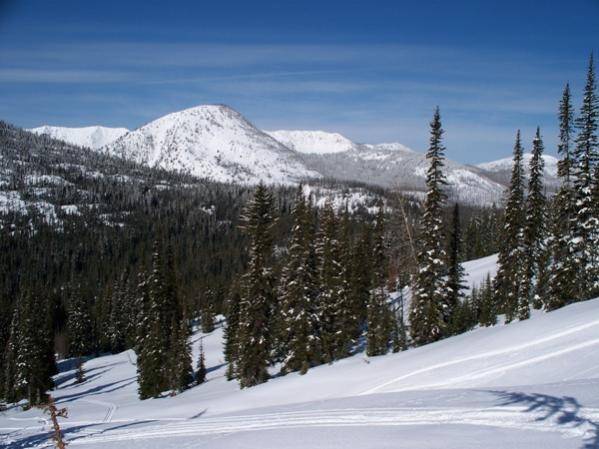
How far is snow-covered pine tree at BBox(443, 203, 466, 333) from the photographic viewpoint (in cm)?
3042

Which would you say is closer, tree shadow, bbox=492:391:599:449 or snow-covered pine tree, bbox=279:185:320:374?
tree shadow, bbox=492:391:599:449

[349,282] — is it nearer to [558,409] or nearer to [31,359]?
[558,409]

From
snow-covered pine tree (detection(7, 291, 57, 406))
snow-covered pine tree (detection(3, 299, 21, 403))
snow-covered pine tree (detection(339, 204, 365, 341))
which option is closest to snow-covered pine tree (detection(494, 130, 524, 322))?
snow-covered pine tree (detection(339, 204, 365, 341))

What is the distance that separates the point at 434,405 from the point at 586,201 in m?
23.6

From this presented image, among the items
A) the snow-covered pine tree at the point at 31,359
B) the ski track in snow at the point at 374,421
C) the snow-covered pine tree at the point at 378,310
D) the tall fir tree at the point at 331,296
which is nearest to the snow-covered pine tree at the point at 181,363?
the tall fir tree at the point at 331,296

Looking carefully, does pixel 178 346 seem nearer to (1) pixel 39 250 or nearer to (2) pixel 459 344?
(2) pixel 459 344

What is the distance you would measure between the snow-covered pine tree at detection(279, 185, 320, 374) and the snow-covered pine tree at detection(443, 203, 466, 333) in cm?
868

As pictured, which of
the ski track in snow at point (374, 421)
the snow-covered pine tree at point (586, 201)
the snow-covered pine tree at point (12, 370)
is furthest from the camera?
the snow-covered pine tree at point (12, 370)

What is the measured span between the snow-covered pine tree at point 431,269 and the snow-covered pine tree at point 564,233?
6.71 metres

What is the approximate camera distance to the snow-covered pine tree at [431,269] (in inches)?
1147

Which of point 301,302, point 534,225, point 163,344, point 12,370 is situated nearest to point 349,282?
point 301,302

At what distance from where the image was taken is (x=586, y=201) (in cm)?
2811

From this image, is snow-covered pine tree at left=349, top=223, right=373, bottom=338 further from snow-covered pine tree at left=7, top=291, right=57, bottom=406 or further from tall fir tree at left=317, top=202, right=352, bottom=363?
snow-covered pine tree at left=7, top=291, right=57, bottom=406

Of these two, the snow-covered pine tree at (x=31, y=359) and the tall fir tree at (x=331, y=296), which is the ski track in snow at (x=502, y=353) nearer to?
the tall fir tree at (x=331, y=296)
